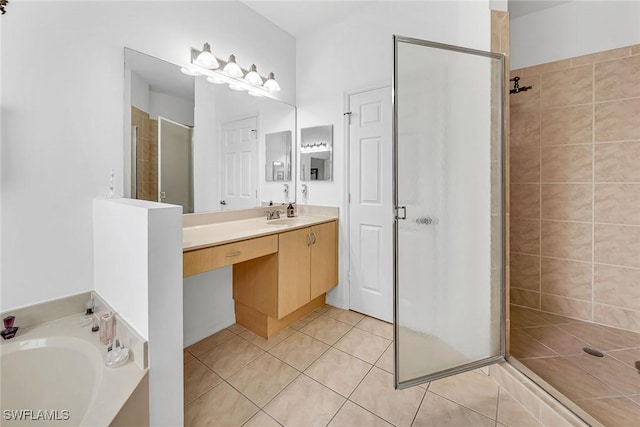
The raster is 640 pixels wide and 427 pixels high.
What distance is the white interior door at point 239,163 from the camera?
2.06 m

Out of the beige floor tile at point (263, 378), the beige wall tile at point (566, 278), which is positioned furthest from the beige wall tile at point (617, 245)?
the beige floor tile at point (263, 378)

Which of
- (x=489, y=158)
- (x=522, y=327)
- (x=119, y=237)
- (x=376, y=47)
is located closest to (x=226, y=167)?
(x=119, y=237)

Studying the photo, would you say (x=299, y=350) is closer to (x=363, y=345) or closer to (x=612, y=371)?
(x=363, y=345)

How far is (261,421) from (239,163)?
175cm

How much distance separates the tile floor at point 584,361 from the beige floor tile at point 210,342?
6.62 ft

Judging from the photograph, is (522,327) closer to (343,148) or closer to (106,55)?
(343,148)

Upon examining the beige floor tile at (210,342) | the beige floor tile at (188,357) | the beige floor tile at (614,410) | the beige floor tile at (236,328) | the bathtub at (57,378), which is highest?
the bathtub at (57,378)

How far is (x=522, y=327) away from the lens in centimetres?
197

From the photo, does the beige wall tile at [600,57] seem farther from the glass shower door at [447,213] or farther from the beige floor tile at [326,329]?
the beige floor tile at [326,329]

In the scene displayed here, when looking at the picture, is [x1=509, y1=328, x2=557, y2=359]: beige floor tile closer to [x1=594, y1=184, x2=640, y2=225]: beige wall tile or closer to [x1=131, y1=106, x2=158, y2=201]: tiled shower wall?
[x1=594, y1=184, x2=640, y2=225]: beige wall tile

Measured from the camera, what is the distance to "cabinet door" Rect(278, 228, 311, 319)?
1.87m

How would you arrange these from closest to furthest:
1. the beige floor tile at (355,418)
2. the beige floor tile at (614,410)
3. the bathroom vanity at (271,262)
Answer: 1. the beige floor tile at (614,410)
2. the beige floor tile at (355,418)
3. the bathroom vanity at (271,262)

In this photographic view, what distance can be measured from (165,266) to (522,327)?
8.11ft

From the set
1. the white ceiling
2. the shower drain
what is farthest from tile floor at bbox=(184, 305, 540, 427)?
the white ceiling
